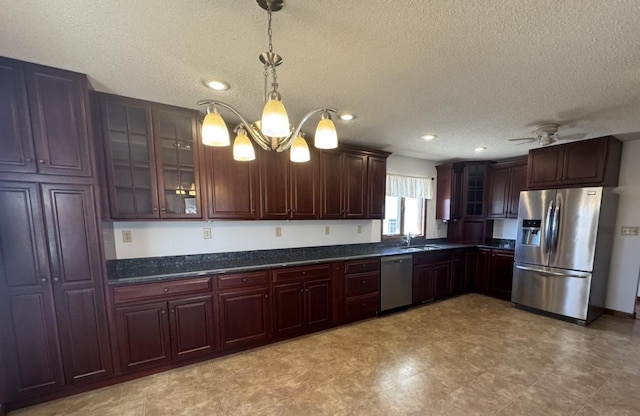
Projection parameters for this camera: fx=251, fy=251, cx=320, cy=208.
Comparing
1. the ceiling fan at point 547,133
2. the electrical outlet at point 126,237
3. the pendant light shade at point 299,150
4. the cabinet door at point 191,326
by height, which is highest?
the ceiling fan at point 547,133

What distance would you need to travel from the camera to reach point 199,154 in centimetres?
257

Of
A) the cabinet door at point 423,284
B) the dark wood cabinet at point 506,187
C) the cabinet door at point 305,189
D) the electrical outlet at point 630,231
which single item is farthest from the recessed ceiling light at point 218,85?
the electrical outlet at point 630,231

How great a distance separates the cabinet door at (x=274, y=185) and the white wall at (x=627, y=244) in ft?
15.3

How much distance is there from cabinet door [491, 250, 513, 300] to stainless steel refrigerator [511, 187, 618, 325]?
1.15 feet

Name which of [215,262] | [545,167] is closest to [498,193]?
[545,167]

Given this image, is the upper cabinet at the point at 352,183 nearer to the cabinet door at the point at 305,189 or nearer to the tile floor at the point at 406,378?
the cabinet door at the point at 305,189

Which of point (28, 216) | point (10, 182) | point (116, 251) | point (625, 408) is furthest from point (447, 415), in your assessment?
point (10, 182)

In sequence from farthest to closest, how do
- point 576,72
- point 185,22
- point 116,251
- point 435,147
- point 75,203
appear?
point 435,147 → point 116,251 → point 75,203 → point 576,72 → point 185,22

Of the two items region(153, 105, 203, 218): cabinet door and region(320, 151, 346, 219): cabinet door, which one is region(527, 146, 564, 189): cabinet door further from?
region(153, 105, 203, 218): cabinet door

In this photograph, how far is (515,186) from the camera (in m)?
4.32

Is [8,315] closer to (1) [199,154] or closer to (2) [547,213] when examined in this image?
(1) [199,154]

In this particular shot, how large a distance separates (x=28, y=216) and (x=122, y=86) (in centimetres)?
118

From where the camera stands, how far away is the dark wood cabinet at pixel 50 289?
1797mm

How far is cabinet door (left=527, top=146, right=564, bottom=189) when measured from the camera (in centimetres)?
354
